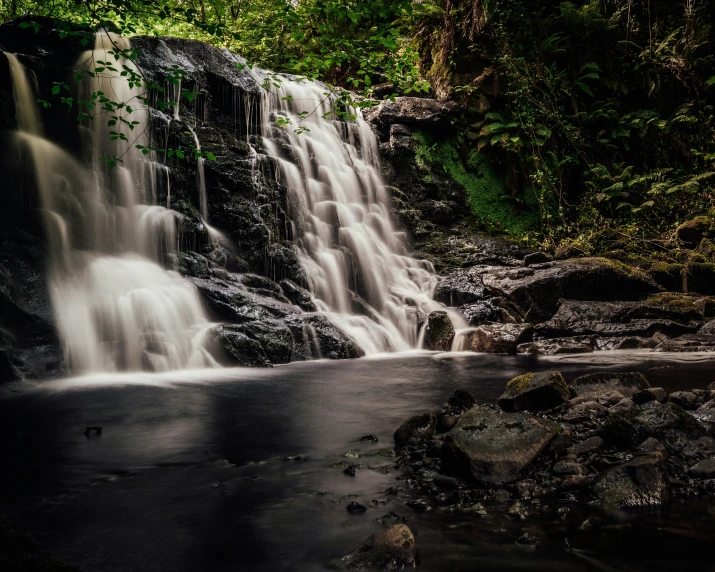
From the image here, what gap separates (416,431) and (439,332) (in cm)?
705

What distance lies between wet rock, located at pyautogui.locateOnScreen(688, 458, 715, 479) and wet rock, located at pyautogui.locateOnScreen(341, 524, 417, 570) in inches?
79.2

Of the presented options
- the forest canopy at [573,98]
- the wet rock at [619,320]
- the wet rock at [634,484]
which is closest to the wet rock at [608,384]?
the wet rock at [634,484]

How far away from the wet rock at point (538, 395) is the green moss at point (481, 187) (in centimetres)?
1264

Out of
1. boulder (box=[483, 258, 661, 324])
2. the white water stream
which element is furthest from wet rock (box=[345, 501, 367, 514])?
boulder (box=[483, 258, 661, 324])

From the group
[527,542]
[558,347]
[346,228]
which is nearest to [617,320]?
[558,347]

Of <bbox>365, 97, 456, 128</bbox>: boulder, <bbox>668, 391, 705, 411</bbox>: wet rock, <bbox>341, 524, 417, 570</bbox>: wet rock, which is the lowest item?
<bbox>341, 524, 417, 570</bbox>: wet rock

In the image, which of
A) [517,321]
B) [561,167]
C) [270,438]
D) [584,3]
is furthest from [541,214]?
[270,438]

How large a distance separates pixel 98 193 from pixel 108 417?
706cm

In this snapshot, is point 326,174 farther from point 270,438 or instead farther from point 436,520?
point 436,520

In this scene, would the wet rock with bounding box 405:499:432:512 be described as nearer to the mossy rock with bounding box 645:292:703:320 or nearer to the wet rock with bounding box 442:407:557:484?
the wet rock with bounding box 442:407:557:484

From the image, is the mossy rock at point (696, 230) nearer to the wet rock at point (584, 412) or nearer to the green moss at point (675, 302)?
the green moss at point (675, 302)

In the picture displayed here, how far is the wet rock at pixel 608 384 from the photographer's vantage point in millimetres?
5148

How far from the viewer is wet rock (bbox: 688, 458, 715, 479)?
3.39 meters

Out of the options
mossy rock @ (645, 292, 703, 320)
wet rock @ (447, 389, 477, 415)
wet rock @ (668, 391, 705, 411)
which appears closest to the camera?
wet rock @ (668, 391, 705, 411)
